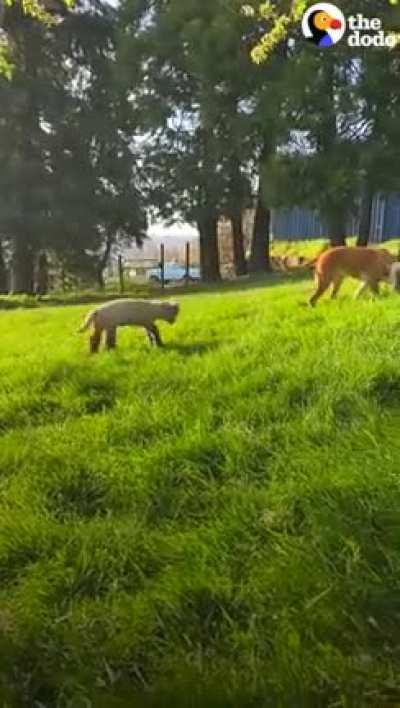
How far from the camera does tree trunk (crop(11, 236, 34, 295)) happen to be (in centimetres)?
2283

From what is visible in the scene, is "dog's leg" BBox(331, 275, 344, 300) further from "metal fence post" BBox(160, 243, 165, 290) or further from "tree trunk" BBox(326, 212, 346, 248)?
"metal fence post" BBox(160, 243, 165, 290)

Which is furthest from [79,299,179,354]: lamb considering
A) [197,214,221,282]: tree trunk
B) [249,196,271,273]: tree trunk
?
[197,214,221,282]: tree trunk

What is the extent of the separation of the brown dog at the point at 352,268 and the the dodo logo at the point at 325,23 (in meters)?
3.08

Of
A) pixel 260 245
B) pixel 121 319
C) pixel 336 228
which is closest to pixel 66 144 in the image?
pixel 260 245

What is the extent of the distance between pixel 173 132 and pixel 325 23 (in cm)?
1089

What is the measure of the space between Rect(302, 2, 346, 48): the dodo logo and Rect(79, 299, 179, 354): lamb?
176 inches

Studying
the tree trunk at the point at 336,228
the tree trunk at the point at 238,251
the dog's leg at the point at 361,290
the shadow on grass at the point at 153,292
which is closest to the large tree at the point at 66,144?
the shadow on grass at the point at 153,292

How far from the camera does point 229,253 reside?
3155 centimetres

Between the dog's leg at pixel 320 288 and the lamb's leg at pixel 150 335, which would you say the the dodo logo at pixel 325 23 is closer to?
the dog's leg at pixel 320 288

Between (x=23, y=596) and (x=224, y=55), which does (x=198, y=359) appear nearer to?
(x=23, y=596)

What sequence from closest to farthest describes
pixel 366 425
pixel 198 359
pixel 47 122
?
pixel 366 425 → pixel 198 359 → pixel 47 122

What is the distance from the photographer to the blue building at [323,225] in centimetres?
2070

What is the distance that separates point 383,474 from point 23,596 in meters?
1.62

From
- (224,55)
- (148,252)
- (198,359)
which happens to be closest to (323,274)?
(198,359)
